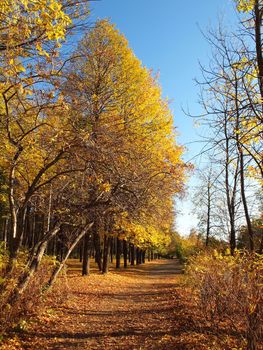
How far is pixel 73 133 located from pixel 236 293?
4.43 meters

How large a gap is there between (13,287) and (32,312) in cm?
125

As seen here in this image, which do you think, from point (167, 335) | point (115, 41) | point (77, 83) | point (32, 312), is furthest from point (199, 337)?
point (115, 41)

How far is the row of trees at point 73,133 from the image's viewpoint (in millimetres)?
5387

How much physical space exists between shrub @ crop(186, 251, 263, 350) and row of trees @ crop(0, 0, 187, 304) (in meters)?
2.56

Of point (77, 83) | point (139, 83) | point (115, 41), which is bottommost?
point (77, 83)

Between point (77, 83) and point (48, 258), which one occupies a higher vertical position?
point (77, 83)

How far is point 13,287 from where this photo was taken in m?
7.11

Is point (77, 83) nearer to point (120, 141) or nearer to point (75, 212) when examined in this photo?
point (120, 141)

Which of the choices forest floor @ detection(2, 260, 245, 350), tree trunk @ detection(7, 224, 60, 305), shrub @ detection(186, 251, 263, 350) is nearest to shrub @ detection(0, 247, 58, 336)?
tree trunk @ detection(7, 224, 60, 305)

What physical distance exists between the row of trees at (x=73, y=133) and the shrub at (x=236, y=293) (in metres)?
2.56

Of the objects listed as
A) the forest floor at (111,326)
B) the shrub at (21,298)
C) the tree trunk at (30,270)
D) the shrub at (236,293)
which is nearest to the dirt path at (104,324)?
the forest floor at (111,326)

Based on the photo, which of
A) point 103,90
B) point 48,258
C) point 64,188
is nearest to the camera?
point 48,258

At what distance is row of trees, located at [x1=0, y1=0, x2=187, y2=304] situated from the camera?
17.7ft

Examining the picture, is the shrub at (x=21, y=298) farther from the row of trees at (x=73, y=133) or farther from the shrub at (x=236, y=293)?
the shrub at (x=236, y=293)
